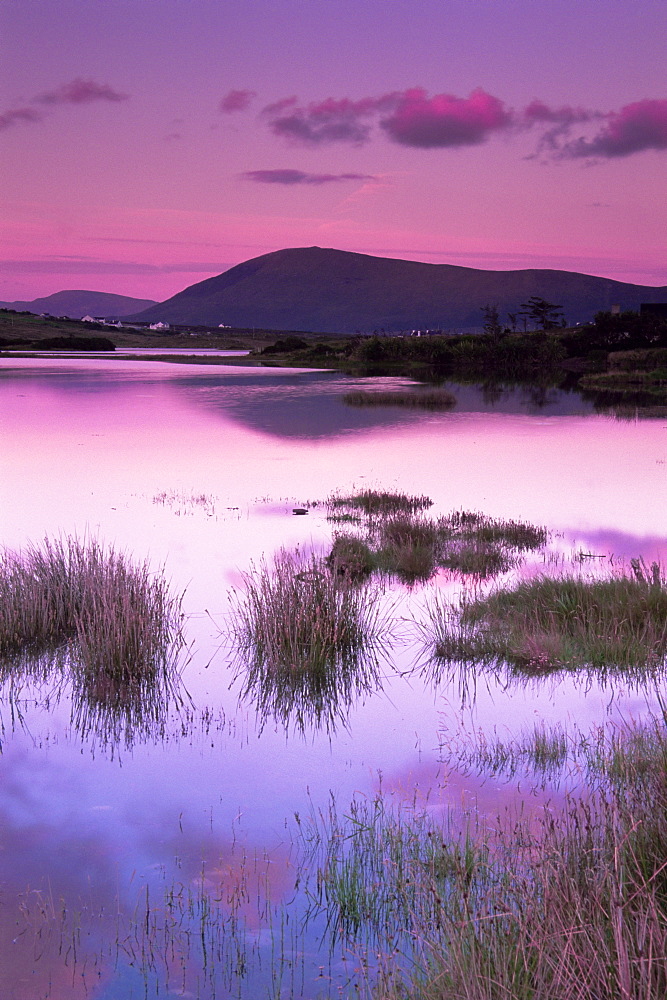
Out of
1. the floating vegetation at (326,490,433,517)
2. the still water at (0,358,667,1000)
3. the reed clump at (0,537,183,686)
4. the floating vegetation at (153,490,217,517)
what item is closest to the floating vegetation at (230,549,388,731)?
the still water at (0,358,667,1000)

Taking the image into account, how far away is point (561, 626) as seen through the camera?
1052 cm

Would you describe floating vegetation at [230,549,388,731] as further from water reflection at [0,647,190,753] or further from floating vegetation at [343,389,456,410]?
floating vegetation at [343,389,456,410]

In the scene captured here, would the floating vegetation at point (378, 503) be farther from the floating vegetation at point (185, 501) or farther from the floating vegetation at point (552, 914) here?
the floating vegetation at point (552, 914)

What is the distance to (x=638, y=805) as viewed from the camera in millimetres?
5473

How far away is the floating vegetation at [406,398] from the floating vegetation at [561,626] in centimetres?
3490

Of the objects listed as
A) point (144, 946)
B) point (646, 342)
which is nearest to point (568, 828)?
point (144, 946)

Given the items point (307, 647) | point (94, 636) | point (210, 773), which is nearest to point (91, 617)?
point (94, 636)

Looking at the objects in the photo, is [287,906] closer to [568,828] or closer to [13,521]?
[568,828]

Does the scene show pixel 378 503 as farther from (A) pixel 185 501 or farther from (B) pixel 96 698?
(B) pixel 96 698

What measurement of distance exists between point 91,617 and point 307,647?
254 cm

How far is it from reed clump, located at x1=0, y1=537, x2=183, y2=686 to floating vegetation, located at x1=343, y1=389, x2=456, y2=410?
35.9m

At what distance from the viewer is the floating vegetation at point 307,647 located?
884cm

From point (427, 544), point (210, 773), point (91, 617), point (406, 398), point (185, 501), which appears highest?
point (406, 398)

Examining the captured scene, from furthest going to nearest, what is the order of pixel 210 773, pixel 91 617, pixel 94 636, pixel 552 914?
pixel 91 617 < pixel 94 636 < pixel 210 773 < pixel 552 914
